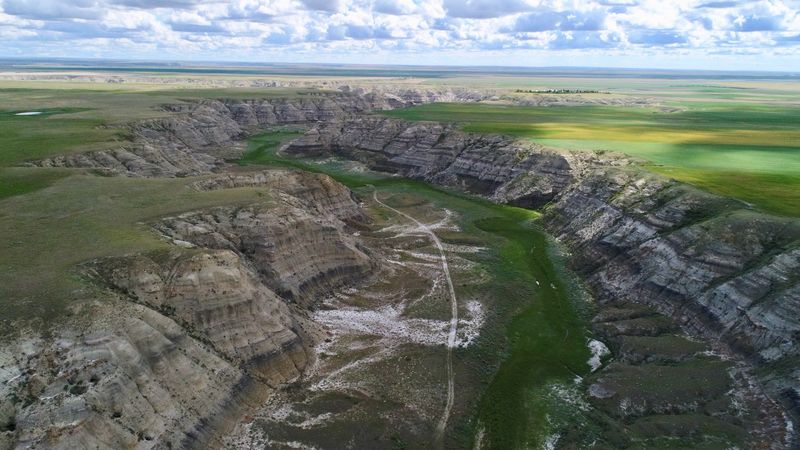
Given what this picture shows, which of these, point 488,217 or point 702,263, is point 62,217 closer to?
point 702,263

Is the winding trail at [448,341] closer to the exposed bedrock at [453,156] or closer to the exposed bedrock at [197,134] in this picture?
the exposed bedrock at [453,156]

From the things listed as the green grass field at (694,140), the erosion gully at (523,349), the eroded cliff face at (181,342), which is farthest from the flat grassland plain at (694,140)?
the eroded cliff face at (181,342)

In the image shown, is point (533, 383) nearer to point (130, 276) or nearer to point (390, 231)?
point (130, 276)

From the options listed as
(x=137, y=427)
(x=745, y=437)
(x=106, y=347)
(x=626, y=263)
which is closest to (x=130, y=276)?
(x=106, y=347)

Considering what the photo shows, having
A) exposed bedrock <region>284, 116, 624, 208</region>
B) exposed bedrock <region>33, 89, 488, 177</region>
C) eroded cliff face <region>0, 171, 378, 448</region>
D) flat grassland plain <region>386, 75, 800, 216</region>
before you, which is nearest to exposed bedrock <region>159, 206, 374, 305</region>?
eroded cliff face <region>0, 171, 378, 448</region>

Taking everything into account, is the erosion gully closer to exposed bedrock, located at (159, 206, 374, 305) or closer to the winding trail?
the winding trail
